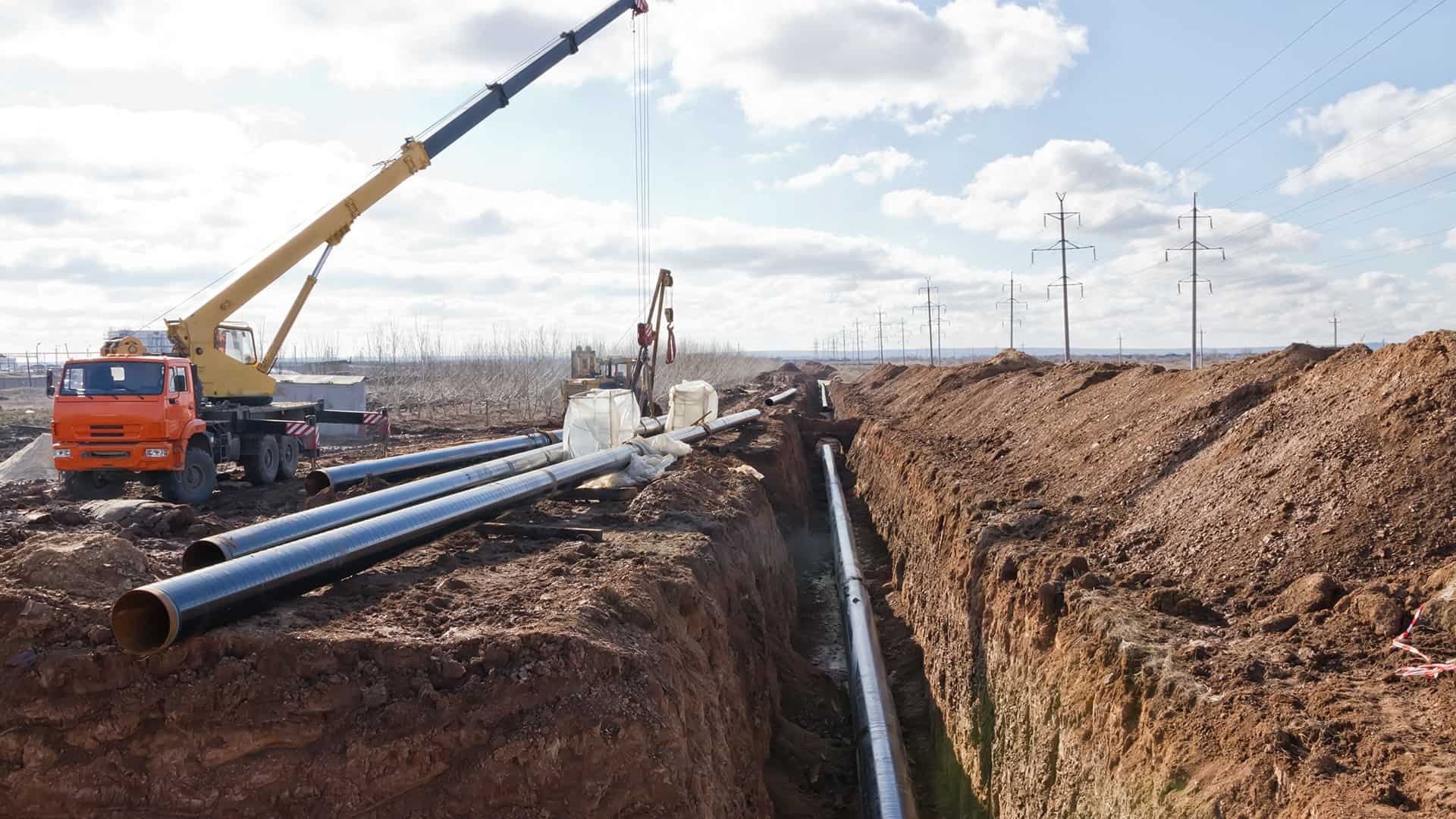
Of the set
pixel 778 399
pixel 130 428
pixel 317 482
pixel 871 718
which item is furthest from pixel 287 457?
pixel 778 399

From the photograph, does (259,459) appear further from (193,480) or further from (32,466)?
(32,466)

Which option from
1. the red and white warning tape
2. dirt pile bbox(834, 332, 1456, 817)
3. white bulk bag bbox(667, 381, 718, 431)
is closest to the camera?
dirt pile bbox(834, 332, 1456, 817)

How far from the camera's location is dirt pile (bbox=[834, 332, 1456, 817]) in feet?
14.9

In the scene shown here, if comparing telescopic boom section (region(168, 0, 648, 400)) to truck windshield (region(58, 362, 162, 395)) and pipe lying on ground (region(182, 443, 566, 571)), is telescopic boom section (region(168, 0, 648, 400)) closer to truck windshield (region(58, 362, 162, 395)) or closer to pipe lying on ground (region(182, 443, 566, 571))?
truck windshield (region(58, 362, 162, 395))

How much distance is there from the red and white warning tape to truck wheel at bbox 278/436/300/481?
1752 centimetres

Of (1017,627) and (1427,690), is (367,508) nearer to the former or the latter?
(1017,627)

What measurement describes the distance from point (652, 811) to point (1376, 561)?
5.19 meters

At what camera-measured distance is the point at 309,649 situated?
5.38 meters

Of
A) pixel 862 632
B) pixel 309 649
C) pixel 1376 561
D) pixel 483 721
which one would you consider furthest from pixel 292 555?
pixel 1376 561

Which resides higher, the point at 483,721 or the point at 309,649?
the point at 309,649

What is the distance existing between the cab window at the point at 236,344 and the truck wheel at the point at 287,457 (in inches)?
72.4

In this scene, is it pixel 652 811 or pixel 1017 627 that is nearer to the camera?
pixel 652 811

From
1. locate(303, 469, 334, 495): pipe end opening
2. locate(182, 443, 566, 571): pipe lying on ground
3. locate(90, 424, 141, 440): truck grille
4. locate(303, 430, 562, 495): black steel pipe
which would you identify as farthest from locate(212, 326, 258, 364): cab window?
locate(182, 443, 566, 571): pipe lying on ground

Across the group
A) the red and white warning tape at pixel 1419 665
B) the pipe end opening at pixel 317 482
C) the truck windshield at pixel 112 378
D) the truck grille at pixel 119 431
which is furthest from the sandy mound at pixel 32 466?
the red and white warning tape at pixel 1419 665
